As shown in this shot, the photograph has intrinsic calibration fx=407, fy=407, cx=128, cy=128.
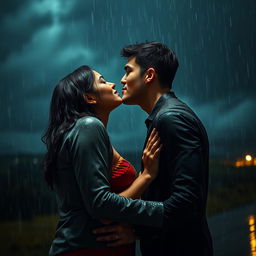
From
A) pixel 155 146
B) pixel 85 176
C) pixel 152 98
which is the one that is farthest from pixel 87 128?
pixel 152 98

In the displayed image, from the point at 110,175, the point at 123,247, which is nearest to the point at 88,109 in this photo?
the point at 110,175

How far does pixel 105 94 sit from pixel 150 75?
294mm

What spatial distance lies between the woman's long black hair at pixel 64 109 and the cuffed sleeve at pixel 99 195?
16cm

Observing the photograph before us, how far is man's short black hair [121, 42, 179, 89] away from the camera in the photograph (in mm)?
2234

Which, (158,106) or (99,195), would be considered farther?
(158,106)

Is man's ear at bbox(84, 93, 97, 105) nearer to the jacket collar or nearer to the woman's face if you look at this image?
the woman's face

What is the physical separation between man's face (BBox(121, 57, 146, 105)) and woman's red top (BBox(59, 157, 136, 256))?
354 millimetres

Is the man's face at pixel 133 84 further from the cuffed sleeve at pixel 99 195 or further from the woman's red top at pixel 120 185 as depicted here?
the cuffed sleeve at pixel 99 195

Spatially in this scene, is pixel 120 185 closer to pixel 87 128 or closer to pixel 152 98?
pixel 87 128

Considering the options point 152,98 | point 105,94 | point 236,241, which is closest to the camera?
point 152,98

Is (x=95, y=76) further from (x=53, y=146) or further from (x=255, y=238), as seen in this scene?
(x=255, y=238)

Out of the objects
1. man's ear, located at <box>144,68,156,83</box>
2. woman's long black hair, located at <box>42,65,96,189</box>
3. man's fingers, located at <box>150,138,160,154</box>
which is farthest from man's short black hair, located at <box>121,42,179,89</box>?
man's fingers, located at <box>150,138,160,154</box>

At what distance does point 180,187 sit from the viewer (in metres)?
1.82

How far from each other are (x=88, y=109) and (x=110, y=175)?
1.27 ft
